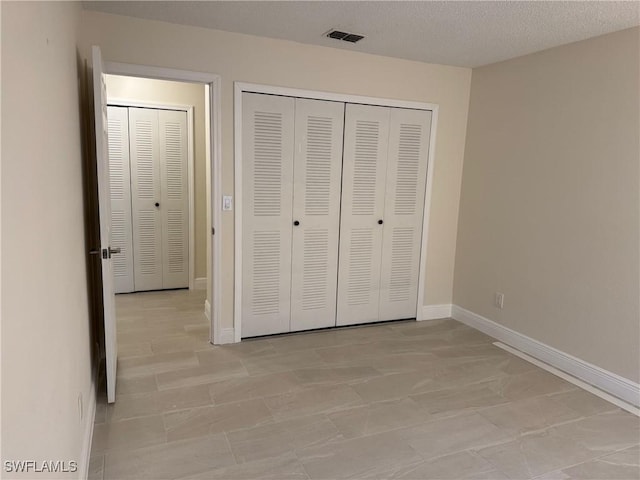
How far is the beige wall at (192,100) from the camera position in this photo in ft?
14.6

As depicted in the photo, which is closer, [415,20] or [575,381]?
[415,20]

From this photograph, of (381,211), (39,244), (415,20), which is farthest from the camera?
(381,211)

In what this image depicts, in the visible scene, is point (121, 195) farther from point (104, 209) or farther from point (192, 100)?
point (104, 209)

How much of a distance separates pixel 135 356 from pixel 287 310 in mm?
1202

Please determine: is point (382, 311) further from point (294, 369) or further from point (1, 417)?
point (1, 417)

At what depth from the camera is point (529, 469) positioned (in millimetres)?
2090

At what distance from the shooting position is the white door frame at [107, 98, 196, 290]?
14.7ft

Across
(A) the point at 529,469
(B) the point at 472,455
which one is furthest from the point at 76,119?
(A) the point at 529,469

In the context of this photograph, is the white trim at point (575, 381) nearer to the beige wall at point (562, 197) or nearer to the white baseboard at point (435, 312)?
the beige wall at point (562, 197)

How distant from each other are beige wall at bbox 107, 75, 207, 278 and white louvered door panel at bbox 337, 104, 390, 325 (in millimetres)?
1966

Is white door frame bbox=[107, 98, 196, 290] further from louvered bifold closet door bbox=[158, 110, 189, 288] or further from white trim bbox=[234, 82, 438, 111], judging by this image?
white trim bbox=[234, 82, 438, 111]

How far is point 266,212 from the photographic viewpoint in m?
3.44

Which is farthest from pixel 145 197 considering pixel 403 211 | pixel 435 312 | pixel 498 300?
pixel 498 300

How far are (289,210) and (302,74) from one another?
1.05 metres
